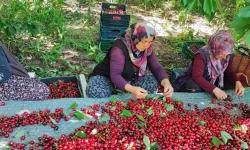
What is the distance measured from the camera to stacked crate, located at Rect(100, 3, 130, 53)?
14.1 ft

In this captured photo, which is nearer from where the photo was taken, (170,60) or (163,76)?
(163,76)

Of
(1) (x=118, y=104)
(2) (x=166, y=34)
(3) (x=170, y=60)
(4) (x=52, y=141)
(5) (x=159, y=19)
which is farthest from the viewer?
(5) (x=159, y=19)

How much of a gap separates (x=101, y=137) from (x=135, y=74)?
3.57 feet

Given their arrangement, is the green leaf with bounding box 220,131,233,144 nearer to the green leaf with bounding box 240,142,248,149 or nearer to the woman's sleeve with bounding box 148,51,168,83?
the green leaf with bounding box 240,142,248,149

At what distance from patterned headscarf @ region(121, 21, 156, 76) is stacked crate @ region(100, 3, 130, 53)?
157 cm

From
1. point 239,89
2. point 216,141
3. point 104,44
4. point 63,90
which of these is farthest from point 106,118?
point 104,44

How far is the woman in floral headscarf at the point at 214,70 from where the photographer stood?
2.80 meters

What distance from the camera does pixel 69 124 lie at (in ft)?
7.23

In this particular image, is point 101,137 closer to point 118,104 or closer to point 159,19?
point 118,104

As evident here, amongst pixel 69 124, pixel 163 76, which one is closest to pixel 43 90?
pixel 69 124

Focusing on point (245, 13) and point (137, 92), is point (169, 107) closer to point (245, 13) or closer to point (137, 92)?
point (137, 92)

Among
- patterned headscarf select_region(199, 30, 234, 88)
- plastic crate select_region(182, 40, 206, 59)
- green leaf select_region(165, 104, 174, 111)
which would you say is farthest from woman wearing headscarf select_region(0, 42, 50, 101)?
plastic crate select_region(182, 40, 206, 59)

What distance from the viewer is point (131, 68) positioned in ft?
9.29

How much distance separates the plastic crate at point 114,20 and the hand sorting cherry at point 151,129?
2.04 metres
